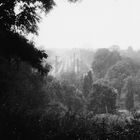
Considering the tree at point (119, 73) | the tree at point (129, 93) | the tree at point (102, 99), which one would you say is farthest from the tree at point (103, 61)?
the tree at point (102, 99)

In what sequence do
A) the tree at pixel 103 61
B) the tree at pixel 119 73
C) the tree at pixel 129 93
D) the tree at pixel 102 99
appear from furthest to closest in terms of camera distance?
the tree at pixel 103 61
the tree at pixel 119 73
the tree at pixel 129 93
the tree at pixel 102 99

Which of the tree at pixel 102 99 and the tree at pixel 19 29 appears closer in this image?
the tree at pixel 19 29

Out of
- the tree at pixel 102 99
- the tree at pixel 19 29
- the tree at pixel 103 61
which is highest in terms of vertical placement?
the tree at pixel 103 61

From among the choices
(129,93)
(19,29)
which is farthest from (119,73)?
(19,29)

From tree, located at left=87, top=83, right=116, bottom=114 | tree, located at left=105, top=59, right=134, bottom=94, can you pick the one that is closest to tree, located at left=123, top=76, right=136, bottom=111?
tree, located at left=105, top=59, right=134, bottom=94

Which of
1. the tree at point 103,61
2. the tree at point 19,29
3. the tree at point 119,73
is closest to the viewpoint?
the tree at point 19,29

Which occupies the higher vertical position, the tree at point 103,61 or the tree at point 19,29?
the tree at point 103,61

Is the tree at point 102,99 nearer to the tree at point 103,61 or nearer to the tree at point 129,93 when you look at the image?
the tree at point 129,93

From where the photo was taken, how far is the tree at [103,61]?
12206 cm

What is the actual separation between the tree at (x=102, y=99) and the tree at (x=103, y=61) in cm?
5389

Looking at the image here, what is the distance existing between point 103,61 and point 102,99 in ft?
189

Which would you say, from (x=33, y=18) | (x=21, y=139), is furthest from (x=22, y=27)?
(x=21, y=139)

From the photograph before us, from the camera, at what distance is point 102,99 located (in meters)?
66.0

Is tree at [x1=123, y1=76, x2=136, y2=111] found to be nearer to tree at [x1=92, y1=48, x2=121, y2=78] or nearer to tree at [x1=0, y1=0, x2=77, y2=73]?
tree at [x1=92, y1=48, x2=121, y2=78]
